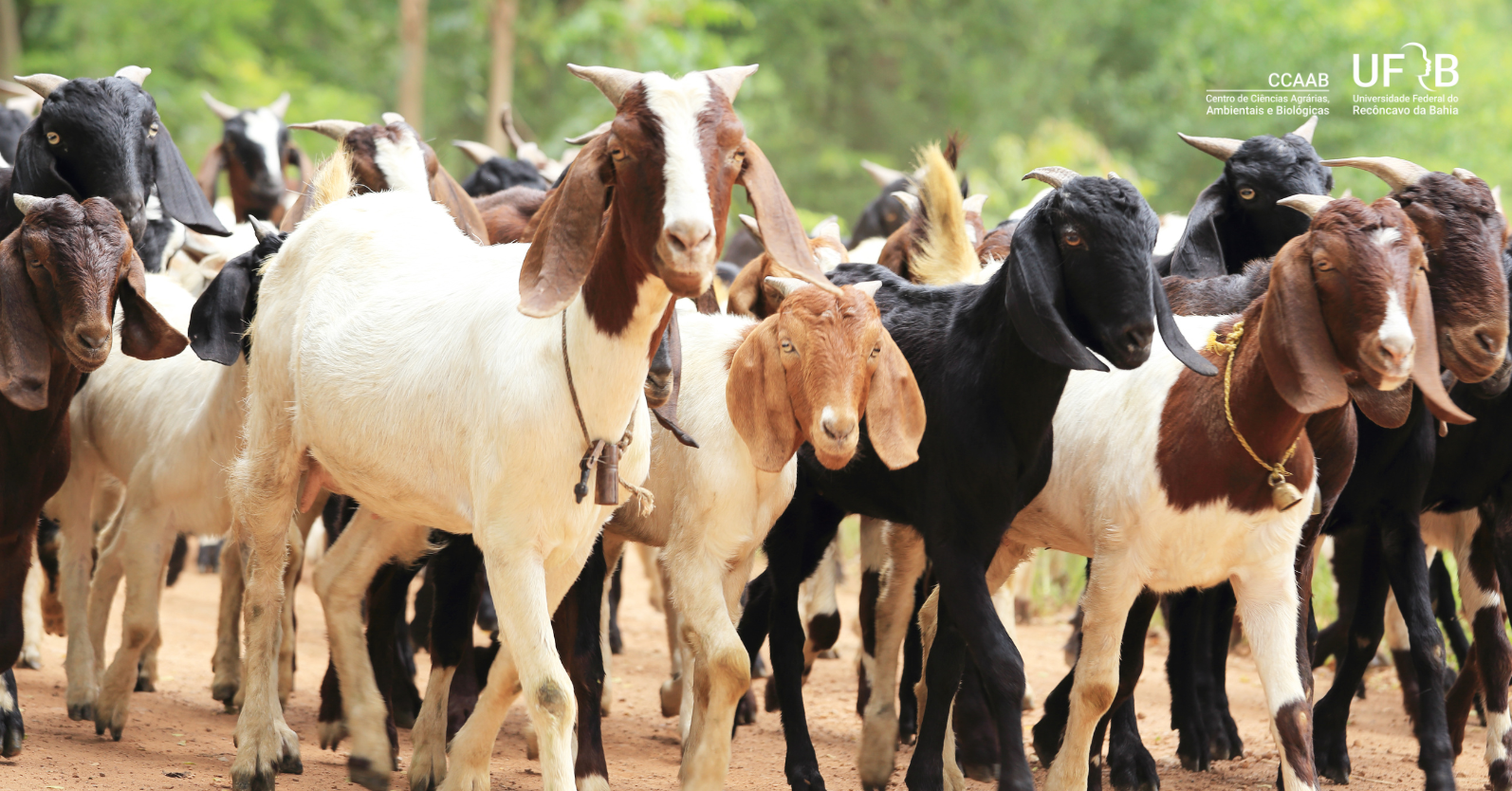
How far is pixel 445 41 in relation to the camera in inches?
983

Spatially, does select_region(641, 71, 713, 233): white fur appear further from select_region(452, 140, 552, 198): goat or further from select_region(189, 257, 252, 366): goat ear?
select_region(452, 140, 552, 198): goat

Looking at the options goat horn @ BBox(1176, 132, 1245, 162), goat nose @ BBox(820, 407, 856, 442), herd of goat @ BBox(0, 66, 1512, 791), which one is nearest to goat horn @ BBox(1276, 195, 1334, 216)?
herd of goat @ BBox(0, 66, 1512, 791)

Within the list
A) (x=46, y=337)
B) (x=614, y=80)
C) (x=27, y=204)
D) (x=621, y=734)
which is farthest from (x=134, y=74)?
(x=621, y=734)

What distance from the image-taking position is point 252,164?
9570mm

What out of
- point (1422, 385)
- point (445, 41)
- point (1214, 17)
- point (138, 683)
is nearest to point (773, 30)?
point (445, 41)

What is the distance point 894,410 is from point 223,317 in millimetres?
2723

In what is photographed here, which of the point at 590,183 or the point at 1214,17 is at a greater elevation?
the point at 1214,17

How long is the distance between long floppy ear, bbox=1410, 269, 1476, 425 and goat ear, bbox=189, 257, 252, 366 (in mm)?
4182

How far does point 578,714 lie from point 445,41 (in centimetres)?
2123

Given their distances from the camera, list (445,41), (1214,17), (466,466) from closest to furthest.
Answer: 1. (466,466)
2. (1214,17)
3. (445,41)

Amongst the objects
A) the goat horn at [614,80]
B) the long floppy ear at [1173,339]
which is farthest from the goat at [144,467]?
the long floppy ear at [1173,339]

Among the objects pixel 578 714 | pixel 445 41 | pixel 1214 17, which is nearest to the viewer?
pixel 578 714

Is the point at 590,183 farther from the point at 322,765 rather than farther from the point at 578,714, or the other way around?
the point at 322,765

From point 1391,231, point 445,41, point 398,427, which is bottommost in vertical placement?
point 398,427
